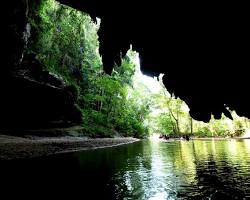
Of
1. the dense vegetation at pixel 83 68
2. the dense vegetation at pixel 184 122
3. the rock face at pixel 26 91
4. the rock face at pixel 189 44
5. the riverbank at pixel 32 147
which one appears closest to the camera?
the rock face at pixel 189 44

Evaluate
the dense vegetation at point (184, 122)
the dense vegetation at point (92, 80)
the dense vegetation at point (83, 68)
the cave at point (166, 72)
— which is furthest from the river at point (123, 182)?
the dense vegetation at point (184, 122)

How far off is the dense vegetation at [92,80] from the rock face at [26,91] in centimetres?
288

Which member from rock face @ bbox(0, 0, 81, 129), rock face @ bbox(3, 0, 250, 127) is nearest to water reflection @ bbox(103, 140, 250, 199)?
rock face @ bbox(3, 0, 250, 127)

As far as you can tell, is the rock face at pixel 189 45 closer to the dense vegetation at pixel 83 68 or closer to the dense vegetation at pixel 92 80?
the dense vegetation at pixel 92 80

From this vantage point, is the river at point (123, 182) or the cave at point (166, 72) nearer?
the cave at point (166, 72)

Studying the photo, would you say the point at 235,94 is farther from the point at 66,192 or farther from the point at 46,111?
the point at 46,111

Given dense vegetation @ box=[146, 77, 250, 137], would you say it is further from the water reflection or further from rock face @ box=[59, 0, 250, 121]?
rock face @ box=[59, 0, 250, 121]

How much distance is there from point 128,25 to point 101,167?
11344 millimetres

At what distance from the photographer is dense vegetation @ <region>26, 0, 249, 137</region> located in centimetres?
3484

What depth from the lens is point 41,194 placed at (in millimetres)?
10164

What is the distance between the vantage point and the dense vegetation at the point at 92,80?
3484 cm

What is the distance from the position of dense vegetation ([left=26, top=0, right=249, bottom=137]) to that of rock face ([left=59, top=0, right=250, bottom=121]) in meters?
9.34

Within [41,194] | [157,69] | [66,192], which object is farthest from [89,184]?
[157,69]

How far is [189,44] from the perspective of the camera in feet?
22.0
